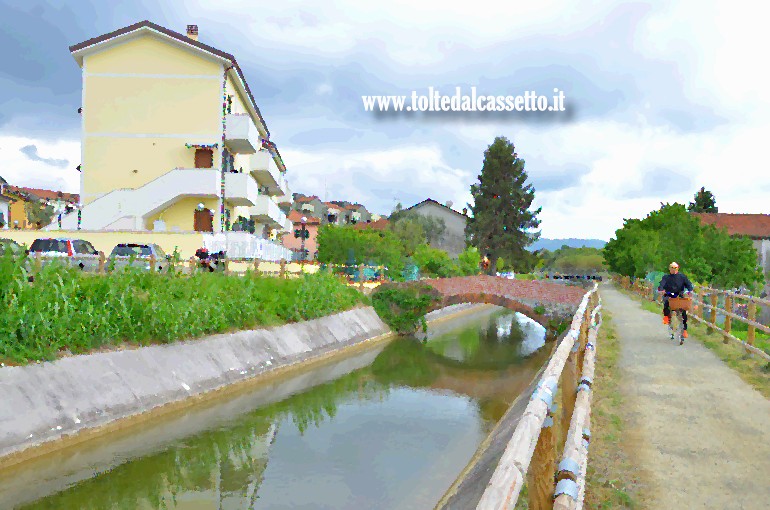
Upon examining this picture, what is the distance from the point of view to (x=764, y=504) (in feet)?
17.1

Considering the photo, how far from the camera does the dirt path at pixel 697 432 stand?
5.48m

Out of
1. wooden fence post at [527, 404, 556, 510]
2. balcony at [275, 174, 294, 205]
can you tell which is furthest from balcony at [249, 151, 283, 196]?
wooden fence post at [527, 404, 556, 510]

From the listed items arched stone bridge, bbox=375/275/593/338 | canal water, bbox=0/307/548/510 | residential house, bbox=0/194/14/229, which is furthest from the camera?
residential house, bbox=0/194/14/229

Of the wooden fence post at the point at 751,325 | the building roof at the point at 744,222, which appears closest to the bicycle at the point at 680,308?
the wooden fence post at the point at 751,325

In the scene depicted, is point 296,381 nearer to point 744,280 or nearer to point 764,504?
point 764,504

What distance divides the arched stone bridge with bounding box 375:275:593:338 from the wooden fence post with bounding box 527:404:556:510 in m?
25.9

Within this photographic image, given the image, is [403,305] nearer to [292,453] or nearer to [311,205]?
[292,453]

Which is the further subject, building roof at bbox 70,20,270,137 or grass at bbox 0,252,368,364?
building roof at bbox 70,20,270,137

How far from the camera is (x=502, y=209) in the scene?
236 feet

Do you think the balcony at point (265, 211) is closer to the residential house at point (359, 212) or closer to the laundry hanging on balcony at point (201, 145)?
the laundry hanging on balcony at point (201, 145)

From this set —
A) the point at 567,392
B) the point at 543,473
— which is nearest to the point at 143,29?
the point at 567,392

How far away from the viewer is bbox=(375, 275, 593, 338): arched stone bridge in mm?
29938

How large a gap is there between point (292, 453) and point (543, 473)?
7.51 m

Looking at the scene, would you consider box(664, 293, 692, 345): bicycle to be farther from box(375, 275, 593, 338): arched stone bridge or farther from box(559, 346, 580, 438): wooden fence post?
box(375, 275, 593, 338): arched stone bridge
